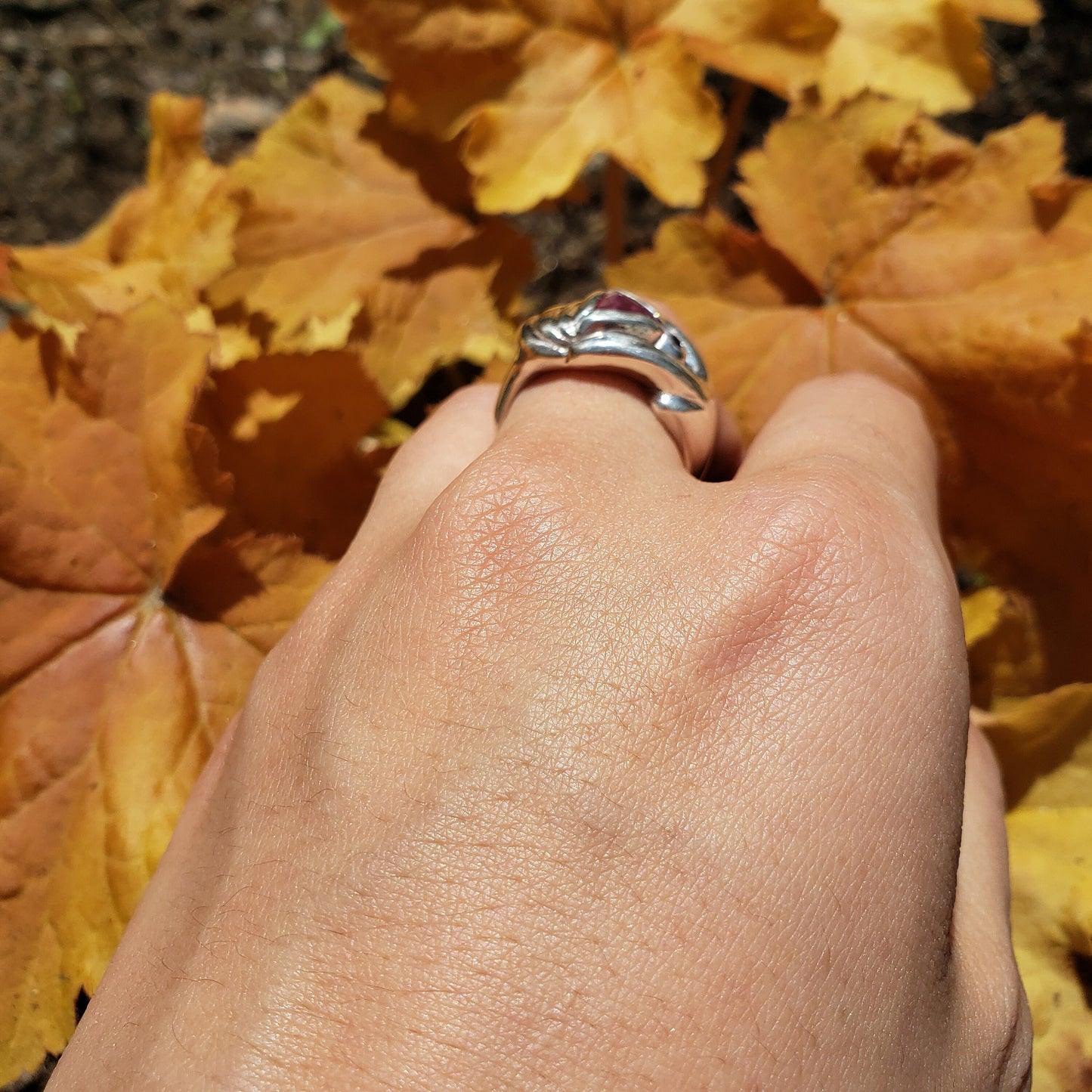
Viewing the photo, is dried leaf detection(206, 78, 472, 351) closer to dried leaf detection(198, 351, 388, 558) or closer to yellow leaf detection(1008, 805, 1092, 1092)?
dried leaf detection(198, 351, 388, 558)

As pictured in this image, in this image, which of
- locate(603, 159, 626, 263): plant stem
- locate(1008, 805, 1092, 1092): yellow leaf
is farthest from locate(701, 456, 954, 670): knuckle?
locate(603, 159, 626, 263): plant stem

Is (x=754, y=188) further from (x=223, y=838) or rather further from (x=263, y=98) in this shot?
(x=263, y=98)

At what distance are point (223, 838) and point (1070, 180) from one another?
1425mm

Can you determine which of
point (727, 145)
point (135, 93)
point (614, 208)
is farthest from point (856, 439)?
point (135, 93)

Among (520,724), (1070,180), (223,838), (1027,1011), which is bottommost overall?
(1027,1011)

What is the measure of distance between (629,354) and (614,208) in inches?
36.6

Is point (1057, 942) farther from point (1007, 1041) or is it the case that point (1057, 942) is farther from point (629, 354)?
point (629, 354)

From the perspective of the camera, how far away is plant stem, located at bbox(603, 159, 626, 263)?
5.87ft

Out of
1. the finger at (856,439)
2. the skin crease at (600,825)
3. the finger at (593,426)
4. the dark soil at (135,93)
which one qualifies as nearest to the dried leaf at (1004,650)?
the finger at (856,439)

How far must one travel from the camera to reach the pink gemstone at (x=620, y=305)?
3.58 ft

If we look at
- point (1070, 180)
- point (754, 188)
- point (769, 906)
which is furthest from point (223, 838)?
point (1070, 180)

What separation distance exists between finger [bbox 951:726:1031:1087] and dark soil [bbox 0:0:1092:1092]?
1.70 m

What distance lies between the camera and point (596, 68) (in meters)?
1.50

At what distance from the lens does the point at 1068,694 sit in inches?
51.0
